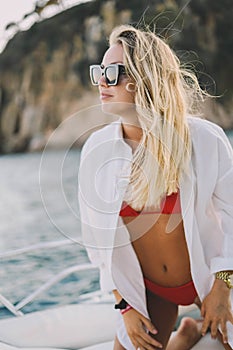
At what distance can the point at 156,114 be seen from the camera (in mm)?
1251

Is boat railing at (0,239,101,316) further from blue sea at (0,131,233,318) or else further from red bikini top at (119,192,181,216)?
blue sea at (0,131,233,318)

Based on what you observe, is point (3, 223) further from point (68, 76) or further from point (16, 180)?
point (68, 76)

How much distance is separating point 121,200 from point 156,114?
195 millimetres

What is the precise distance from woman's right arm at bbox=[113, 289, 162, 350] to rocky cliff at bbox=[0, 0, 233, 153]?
3181 millimetres

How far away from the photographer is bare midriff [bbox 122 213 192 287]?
1330 millimetres

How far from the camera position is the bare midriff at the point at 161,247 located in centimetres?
133

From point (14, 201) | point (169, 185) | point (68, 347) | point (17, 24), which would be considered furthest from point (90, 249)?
point (14, 201)

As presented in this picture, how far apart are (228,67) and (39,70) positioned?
1427mm

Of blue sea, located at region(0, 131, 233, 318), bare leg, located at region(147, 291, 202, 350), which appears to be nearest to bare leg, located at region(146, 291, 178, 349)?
bare leg, located at region(147, 291, 202, 350)

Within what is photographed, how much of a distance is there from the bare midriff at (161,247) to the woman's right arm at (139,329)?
83 millimetres

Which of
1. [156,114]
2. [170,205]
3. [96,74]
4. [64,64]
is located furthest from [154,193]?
[64,64]

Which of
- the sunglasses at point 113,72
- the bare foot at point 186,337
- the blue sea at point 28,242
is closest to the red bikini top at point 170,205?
the sunglasses at point 113,72

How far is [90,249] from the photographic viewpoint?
1391 millimetres

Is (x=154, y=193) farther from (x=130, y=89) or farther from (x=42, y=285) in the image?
(x=42, y=285)
